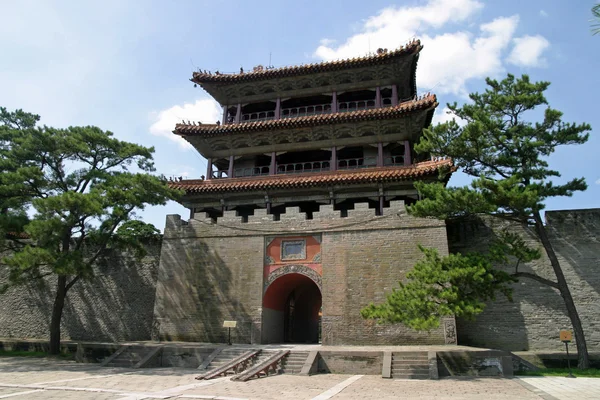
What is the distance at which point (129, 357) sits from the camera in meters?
11.6

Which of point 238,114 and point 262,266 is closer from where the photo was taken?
point 262,266

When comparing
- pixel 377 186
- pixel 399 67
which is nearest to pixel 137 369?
pixel 377 186

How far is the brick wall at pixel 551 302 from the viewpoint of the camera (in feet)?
Result: 39.3

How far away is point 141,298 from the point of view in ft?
50.3

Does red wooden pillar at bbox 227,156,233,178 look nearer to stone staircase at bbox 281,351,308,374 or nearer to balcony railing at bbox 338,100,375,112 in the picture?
balcony railing at bbox 338,100,375,112

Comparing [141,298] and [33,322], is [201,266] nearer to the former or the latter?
[141,298]

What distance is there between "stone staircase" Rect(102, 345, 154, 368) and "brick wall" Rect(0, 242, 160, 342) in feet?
9.91

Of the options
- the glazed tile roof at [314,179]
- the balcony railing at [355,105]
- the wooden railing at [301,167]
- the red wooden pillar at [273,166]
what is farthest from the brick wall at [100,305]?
the balcony railing at [355,105]

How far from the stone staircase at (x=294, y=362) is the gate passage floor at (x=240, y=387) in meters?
0.60

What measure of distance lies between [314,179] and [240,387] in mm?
8855

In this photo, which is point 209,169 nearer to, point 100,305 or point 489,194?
point 100,305

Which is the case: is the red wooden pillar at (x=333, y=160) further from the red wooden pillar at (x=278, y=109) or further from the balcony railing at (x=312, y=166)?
the red wooden pillar at (x=278, y=109)

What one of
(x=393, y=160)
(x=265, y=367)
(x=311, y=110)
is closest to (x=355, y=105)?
(x=311, y=110)

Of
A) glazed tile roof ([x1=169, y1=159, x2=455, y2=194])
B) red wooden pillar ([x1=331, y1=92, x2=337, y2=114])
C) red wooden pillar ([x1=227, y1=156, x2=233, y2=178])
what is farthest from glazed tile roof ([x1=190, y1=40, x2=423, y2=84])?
glazed tile roof ([x1=169, y1=159, x2=455, y2=194])
